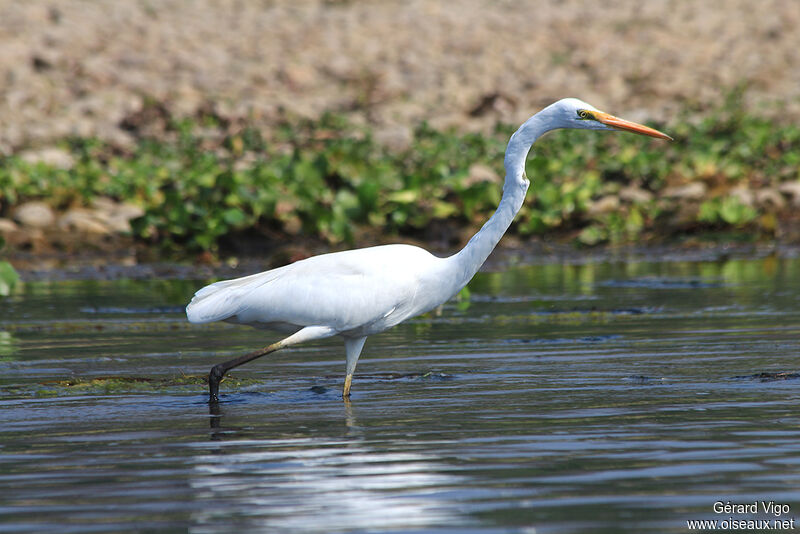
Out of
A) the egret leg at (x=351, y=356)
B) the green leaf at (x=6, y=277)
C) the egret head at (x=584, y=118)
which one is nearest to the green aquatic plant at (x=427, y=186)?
the green leaf at (x=6, y=277)

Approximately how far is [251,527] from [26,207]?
14337 millimetres

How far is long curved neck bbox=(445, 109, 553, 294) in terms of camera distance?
27.0 ft

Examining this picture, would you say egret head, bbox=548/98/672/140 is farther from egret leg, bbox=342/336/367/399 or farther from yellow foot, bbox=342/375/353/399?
yellow foot, bbox=342/375/353/399

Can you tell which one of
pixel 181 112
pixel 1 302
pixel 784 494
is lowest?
pixel 784 494

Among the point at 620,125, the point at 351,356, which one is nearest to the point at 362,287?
the point at 351,356

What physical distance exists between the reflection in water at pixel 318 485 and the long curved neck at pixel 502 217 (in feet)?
5.70

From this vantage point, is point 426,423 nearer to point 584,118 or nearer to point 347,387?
point 347,387

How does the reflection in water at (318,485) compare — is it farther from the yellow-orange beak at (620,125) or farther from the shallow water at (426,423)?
the yellow-orange beak at (620,125)

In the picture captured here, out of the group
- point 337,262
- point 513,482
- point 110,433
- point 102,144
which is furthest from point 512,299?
point 102,144

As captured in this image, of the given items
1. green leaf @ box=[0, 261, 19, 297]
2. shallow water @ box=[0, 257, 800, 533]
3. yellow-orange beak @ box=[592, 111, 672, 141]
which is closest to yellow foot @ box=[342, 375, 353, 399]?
shallow water @ box=[0, 257, 800, 533]

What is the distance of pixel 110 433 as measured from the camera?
7.06 metres

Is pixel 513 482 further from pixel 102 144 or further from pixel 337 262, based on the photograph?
pixel 102 144

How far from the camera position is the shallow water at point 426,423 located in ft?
17.5

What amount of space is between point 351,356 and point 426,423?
133 cm
